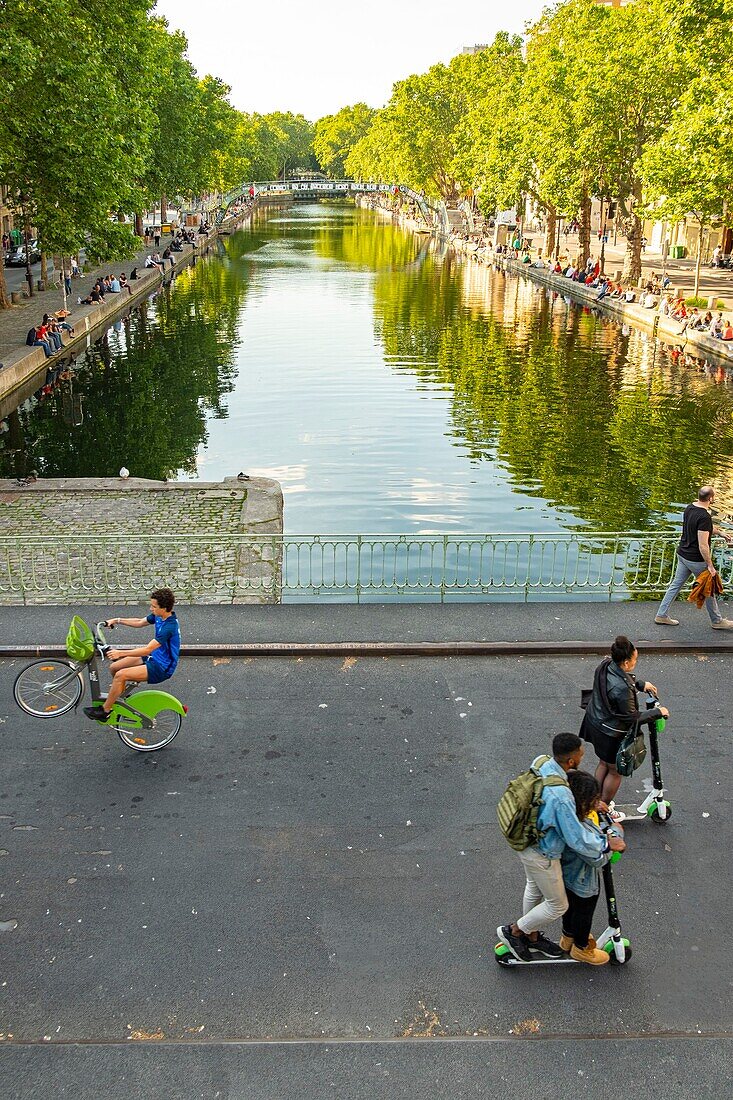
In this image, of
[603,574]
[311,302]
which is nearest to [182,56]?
[311,302]

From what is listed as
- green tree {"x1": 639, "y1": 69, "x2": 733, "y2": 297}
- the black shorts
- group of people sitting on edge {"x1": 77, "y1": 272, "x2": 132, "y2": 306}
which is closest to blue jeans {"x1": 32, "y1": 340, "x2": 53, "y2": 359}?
group of people sitting on edge {"x1": 77, "y1": 272, "x2": 132, "y2": 306}

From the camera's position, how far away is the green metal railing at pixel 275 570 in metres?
13.2

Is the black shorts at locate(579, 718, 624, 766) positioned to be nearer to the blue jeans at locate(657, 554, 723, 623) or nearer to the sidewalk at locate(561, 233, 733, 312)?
the blue jeans at locate(657, 554, 723, 623)

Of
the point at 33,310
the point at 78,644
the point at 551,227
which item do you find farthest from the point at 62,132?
the point at 551,227

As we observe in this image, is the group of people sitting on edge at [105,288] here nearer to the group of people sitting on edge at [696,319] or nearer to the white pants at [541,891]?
the group of people sitting on edge at [696,319]

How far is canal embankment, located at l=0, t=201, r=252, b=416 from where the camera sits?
1224 inches

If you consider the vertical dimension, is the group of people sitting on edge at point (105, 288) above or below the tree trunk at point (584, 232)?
below

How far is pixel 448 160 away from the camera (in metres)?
117

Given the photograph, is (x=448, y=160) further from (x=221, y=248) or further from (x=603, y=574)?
(x=603, y=574)

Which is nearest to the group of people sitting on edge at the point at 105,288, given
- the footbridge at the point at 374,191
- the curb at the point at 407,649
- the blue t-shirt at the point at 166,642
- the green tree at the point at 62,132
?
the green tree at the point at 62,132

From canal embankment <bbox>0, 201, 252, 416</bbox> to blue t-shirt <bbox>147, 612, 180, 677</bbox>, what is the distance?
22123 millimetres

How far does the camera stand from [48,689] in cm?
980

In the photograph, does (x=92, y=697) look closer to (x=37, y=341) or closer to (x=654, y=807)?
(x=654, y=807)

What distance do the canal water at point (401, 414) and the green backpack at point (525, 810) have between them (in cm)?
1413
